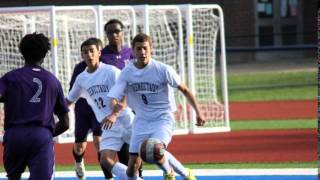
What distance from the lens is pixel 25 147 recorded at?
8.06 meters

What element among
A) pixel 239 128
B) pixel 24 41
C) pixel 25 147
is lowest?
pixel 239 128

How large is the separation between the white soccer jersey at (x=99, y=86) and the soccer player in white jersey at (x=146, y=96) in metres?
0.72

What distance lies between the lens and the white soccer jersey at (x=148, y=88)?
1010cm

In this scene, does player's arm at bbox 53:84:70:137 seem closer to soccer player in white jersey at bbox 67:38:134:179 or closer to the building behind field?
soccer player in white jersey at bbox 67:38:134:179

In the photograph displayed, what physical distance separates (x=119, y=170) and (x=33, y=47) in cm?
271

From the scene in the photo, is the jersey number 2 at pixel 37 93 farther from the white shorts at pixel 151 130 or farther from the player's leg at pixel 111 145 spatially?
the player's leg at pixel 111 145

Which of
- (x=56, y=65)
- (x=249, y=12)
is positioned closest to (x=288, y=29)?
(x=249, y=12)

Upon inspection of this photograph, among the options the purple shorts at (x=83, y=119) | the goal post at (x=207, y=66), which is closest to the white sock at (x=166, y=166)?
the purple shorts at (x=83, y=119)

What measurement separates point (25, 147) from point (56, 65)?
30.8 feet

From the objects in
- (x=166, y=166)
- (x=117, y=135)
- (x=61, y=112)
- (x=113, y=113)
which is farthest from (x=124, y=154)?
(x=61, y=112)

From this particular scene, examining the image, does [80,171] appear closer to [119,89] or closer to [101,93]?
[101,93]

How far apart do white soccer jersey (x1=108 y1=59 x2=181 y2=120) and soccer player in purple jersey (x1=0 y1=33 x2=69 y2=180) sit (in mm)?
2053

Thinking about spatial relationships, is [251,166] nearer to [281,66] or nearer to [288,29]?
[281,66]

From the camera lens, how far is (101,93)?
11.0 meters
